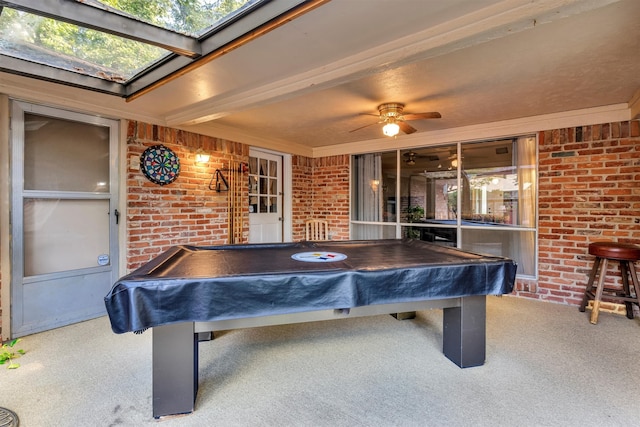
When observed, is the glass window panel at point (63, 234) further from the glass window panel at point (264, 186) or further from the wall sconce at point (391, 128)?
the wall sconce at point (391, 128)

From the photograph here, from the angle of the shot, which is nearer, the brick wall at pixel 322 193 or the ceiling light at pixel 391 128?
the ceiling light at pixel 391 128

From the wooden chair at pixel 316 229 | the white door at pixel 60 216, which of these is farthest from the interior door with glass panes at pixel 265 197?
the white door at pixel 60 216

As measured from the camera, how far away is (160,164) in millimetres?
3436

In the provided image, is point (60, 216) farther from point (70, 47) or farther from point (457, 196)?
point (457, 196)

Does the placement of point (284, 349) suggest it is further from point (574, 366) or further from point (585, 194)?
point (585, 194)

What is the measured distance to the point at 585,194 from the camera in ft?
11.2

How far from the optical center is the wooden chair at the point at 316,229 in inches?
212

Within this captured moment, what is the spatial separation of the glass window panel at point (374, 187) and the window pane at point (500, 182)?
1106mm

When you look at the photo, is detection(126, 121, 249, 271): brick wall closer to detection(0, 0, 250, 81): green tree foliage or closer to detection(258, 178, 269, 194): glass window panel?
detection(258, 178, 269, 194): glass window panel

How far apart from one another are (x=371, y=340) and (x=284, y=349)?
74cm

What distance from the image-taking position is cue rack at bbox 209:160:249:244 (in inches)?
164

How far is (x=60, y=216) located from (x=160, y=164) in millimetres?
1051

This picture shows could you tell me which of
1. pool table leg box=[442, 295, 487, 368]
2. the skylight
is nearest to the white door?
the skylight

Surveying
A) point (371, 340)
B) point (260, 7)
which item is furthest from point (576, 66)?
point (371, 340)
